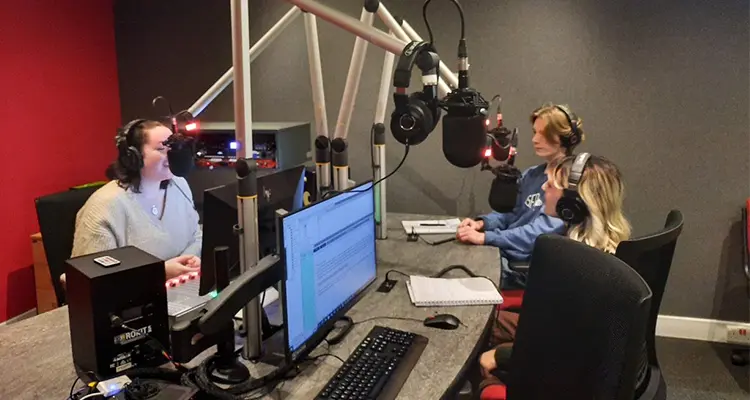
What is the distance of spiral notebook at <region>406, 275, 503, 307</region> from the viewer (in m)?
2.09

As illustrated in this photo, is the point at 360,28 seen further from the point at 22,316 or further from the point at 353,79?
the point at 22,316

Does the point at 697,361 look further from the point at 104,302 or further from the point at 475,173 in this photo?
the point at 104,302

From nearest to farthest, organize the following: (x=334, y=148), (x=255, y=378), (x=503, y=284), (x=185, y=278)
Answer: (x=255, y=378), (x=185, y=278), (x=334, y=148), (x=503, y=284)

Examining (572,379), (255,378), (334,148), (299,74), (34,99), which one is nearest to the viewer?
(572,379)

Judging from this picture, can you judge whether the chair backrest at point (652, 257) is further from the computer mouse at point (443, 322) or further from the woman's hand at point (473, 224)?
the woman's hand at point (473, 224)

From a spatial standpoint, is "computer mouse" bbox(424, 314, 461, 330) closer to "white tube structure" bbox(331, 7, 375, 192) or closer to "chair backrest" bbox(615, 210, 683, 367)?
"chair backrest" bbox(615, 210, 683, 367)

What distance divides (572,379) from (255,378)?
75cm

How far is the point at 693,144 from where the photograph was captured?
137 inches

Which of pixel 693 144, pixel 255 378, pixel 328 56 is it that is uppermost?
pixel 328 56

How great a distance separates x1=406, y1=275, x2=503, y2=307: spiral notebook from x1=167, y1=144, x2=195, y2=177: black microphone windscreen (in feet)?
2.76

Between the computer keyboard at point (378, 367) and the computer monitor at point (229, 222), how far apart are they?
0.37 meters

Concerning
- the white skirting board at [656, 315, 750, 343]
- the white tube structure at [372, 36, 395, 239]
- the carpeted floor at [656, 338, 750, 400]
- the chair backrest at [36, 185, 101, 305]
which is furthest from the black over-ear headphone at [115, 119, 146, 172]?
the white skirting board at [656, 315, 750, 343]

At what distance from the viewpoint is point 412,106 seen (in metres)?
1.82

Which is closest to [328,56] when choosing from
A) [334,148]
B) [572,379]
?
[334,148]
